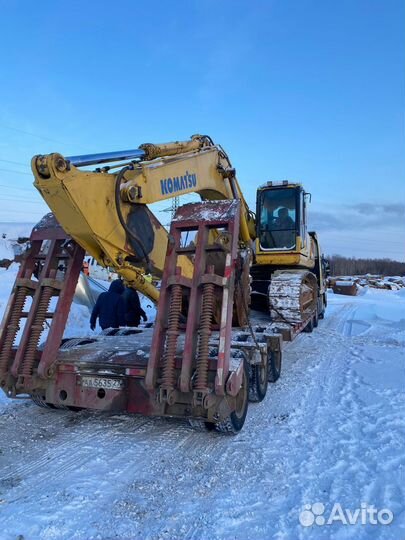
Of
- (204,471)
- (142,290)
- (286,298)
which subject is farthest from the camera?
(286,298)

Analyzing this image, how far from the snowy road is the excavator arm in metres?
1.78

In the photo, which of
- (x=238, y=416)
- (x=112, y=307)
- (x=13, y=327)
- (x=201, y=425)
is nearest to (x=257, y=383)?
(x=238, y=416)

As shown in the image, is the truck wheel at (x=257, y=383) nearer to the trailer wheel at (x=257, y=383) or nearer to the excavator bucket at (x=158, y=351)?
the trailer wheel at (x=257, y=383)

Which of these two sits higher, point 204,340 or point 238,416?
point 204,340

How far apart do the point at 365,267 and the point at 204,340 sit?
101 metres

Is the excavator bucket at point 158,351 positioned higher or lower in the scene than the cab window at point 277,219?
lower

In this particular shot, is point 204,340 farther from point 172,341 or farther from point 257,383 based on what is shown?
point 257,383

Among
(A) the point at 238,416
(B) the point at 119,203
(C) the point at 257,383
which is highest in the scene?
(B) the point at 119,203

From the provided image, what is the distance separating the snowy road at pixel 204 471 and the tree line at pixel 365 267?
87686mm

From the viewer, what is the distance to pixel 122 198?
4.48 metres

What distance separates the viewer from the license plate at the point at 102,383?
14.7 feet

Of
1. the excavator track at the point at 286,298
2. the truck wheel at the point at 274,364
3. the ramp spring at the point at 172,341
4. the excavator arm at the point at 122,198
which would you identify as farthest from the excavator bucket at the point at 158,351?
the excavator track at the point at 286,298

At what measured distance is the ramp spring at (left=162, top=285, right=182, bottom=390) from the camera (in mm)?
4117

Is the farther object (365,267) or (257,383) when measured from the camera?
(365,267)
